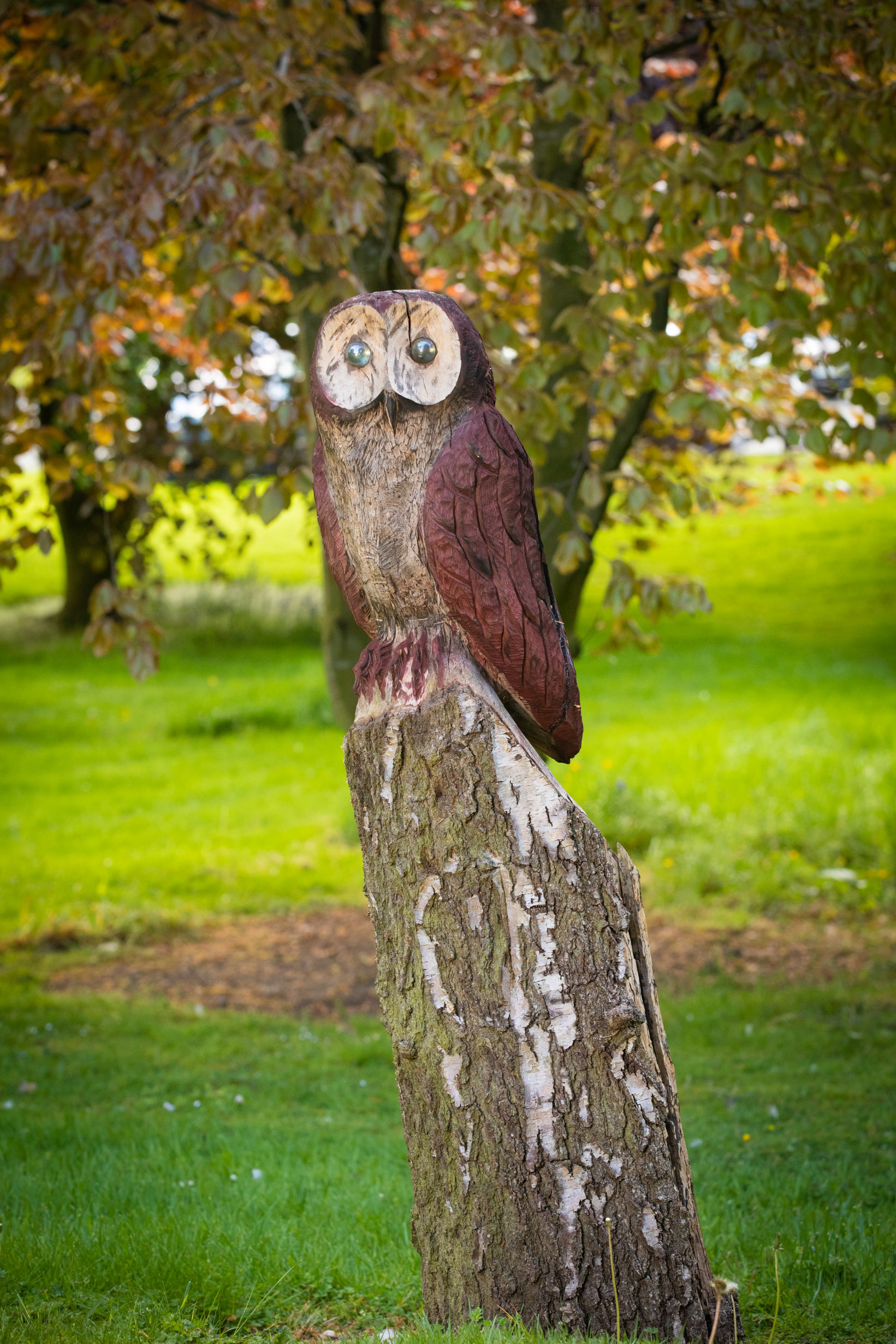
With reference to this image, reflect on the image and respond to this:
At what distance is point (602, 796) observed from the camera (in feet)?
30.0

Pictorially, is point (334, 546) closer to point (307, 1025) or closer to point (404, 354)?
point (404, 354)

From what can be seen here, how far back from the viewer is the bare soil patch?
21.9ft

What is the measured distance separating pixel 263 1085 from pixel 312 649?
12.2 meters

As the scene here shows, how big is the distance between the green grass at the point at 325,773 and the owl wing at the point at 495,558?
11.4ft

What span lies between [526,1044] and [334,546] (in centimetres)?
131

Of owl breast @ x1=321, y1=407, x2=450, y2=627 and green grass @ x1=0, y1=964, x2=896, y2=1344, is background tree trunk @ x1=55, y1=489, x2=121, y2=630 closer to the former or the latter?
green grass @ x1=0, y1=964, x2=896, y2=1344

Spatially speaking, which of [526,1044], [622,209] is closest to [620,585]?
[622,209]

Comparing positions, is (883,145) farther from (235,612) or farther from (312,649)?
(235,612)

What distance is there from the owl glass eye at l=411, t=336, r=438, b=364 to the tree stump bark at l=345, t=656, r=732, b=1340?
0.78m

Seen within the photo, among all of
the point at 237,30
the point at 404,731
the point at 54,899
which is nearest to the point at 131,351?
the point at 54,899

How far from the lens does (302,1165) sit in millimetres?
4289

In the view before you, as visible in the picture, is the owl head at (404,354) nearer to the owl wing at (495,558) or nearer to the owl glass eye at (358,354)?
the owl glass eye at (358,354)

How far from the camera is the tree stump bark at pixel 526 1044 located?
8.84 ft

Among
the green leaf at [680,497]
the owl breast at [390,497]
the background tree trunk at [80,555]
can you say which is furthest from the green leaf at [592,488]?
the background tree trunk at [80,555]
